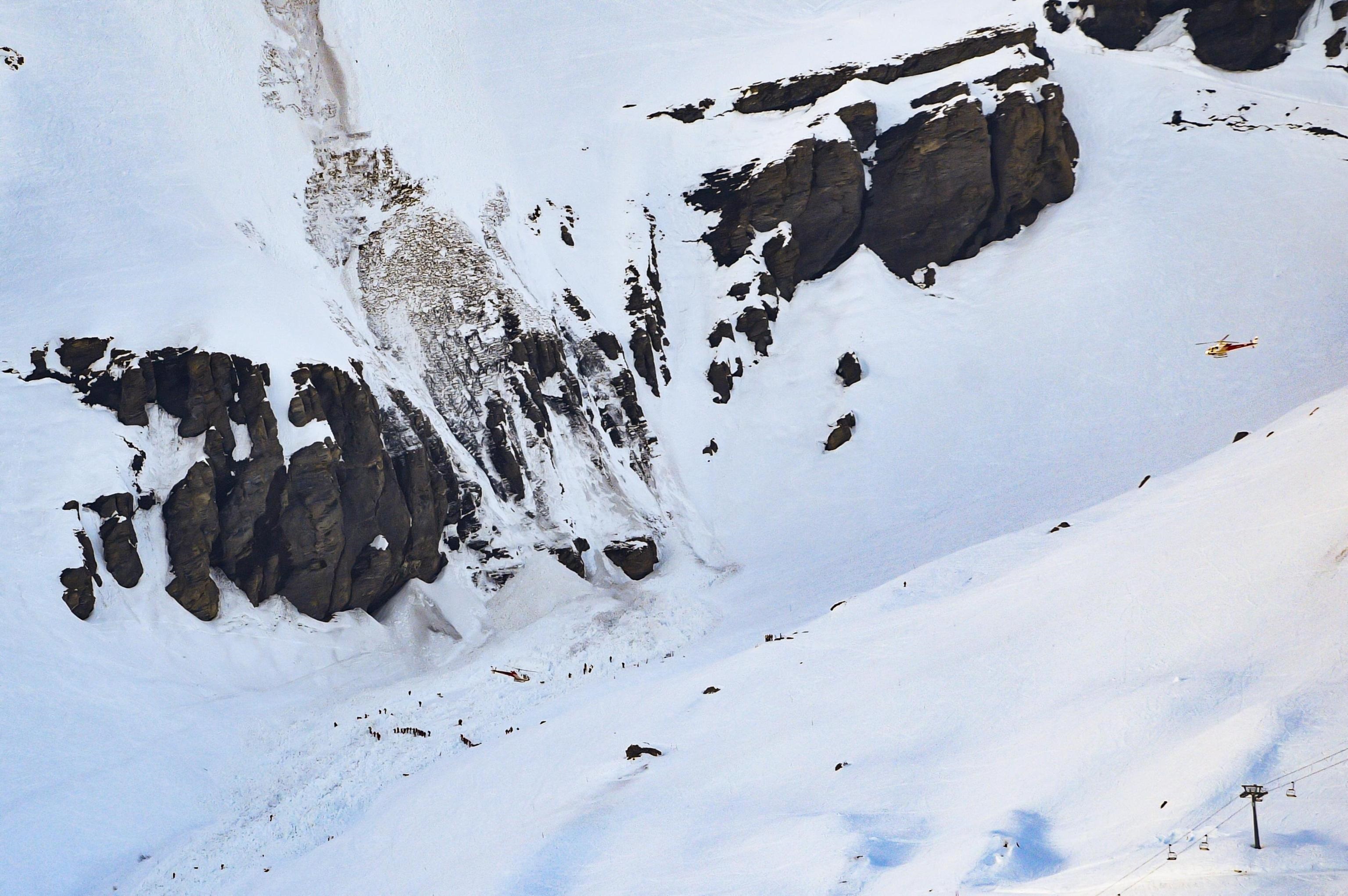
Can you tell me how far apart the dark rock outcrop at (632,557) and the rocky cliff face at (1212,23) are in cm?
3556

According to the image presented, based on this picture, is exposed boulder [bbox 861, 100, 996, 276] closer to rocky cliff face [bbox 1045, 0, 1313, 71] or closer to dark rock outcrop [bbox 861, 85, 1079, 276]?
dark rock outcrop [bbox 861, 85, 1079, 276]

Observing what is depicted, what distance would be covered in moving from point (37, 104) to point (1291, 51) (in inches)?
2039

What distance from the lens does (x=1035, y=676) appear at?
13719 mm

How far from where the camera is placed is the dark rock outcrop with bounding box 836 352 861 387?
120 ft

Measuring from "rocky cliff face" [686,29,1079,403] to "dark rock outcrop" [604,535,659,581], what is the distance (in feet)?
47.9

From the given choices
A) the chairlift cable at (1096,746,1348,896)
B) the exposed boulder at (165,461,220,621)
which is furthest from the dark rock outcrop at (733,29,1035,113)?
the chairlift cable at (1096,746,1348,896)

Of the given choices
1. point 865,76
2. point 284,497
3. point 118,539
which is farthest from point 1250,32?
point 118,539

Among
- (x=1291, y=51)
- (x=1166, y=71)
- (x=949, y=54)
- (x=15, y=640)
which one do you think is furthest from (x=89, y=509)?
(x=1291, y=51)

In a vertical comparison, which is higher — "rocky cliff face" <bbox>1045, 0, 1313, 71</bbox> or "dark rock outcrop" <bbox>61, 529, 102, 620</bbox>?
"rocky cliff face" <bbox>1045, 0, 1313, 71</bbox>

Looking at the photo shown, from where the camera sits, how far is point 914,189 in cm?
4162

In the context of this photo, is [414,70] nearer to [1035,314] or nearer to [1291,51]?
[1035,314]

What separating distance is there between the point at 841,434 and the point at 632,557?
30.8ft

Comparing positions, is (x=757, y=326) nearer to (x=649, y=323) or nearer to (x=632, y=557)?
(x=649, y=323)

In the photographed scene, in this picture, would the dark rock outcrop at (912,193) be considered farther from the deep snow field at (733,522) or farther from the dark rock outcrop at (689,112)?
the dark rock outcrop at (689,112)
